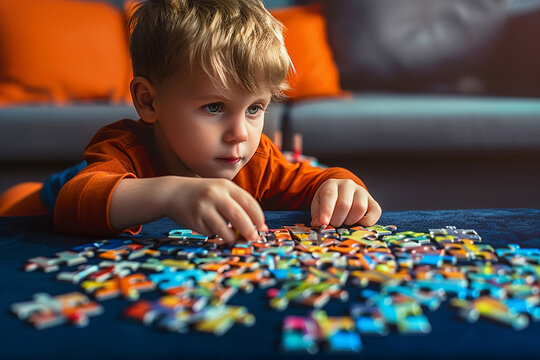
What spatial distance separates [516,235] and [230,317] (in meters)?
0.53

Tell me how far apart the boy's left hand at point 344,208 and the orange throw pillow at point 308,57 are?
1.61m

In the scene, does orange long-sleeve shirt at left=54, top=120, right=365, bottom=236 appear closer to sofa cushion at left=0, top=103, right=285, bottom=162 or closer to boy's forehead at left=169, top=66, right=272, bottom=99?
boy's forehead at left=169, top=66, right=272, bottom=99

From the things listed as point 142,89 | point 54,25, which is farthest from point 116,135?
point 54,25

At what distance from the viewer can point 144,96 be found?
1.09 m

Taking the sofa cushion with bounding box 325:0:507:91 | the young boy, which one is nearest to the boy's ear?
the young boy

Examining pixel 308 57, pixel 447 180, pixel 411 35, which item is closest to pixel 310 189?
pixel 447 180

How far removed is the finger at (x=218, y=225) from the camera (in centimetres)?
75

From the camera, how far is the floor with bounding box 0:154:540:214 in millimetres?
2301

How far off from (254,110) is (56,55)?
1732 millimetres

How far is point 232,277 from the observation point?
628 mm

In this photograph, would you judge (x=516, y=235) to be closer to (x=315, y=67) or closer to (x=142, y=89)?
(x=142, y=89)

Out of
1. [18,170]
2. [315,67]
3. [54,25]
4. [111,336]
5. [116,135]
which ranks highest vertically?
[54,25]

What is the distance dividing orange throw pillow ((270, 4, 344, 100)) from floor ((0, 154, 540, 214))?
0.47 meters

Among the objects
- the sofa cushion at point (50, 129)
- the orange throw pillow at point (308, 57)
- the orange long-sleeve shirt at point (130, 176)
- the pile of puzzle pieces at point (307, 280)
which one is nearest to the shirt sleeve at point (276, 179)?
the orange long-sleeve shirt at point (130, 176)
